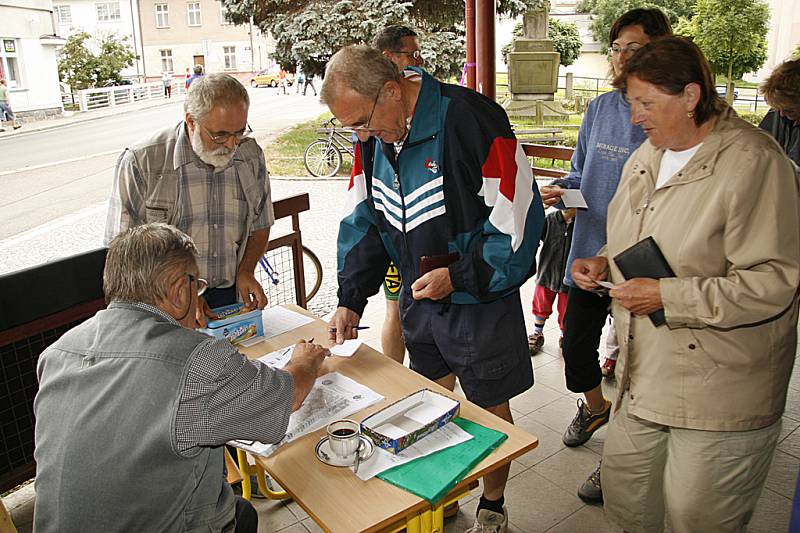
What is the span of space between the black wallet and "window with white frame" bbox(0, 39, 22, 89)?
5.28m

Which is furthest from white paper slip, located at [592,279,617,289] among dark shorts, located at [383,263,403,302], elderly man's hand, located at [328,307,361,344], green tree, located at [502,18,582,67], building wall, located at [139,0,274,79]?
green tree, located at [502,18,582,67]

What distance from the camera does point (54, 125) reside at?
8.20 m

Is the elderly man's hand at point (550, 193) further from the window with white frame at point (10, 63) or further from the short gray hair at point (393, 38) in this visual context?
the window with white frame at point (10, 63)

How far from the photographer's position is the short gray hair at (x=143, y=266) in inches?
48.4

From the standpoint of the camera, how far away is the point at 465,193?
1.71m

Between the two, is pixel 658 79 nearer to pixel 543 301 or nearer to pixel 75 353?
pixel 75 353

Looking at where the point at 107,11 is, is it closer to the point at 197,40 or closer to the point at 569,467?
the point at 197,40

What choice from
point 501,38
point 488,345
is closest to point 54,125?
point 488,345

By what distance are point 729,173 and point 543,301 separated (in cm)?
223

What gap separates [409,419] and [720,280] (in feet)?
2.51

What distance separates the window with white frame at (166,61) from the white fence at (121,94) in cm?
31

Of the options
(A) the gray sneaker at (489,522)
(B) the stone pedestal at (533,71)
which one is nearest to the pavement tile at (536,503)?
(A) the gray sneaker at (489,522)

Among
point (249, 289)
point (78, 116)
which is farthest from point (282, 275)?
point (78, 116)

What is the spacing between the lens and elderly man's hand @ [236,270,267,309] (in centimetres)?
226
